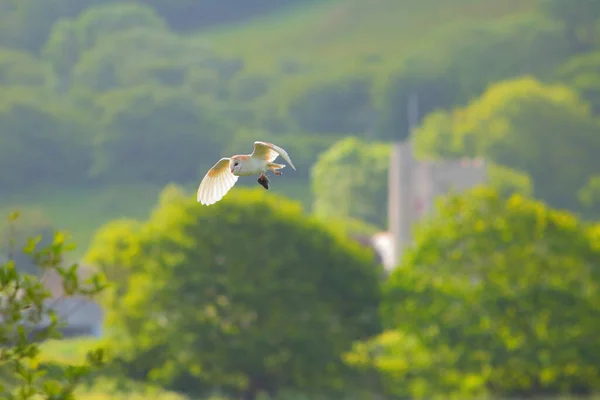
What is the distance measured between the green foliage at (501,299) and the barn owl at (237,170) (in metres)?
67.8

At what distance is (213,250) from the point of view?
87188 mm

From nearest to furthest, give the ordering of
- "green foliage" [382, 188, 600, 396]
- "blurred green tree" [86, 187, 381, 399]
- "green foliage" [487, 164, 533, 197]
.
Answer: "blurred green tree" [86, 187, 381, 399] → "green foliage" [382, 188, 600, 396] → "green foliage" [487, 164, 533, 197]

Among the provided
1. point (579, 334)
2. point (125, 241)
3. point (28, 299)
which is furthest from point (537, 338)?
point (28, 299)

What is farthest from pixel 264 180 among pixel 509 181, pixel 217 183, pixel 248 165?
pixel 509 181

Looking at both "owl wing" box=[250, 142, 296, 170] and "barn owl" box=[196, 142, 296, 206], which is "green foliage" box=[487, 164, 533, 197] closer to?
"barn owl" box=[196, 142, 296, 206]

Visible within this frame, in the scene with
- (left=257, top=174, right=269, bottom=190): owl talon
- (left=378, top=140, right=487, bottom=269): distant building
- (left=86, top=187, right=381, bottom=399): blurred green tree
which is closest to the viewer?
(left=257, top=174, right=269, bottom=190): owl talon

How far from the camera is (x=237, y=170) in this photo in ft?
44.8

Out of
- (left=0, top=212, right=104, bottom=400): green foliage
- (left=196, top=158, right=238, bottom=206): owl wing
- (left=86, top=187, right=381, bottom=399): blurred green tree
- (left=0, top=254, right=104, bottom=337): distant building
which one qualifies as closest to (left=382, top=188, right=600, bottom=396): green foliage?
(left=86, top=187, right=381, bottom=399): blurred green tree

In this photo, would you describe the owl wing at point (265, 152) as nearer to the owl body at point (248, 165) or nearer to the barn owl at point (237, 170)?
the barn owl at point (237, 170)

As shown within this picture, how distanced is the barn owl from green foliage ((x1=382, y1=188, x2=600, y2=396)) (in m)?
67.8

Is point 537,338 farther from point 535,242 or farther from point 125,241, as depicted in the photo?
point 125,241

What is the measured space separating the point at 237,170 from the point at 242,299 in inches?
2815

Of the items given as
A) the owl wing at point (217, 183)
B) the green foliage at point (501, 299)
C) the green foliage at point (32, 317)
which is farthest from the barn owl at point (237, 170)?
the green foliage at point (501, 299)

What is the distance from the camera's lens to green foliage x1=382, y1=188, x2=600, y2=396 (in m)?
82.6
